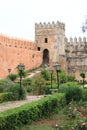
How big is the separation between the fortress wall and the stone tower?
2.73ft

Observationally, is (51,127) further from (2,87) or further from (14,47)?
(14,47)

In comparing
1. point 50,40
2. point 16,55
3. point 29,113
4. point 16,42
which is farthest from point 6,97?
point 50,40

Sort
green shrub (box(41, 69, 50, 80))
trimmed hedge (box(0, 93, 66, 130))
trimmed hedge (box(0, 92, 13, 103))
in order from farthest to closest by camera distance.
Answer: green shrub (box(41, 69, 50, 80)) → trimmed hedge (box(0, 92, 13, 103)) → trimmed hedge (box(0, 93, 66, 130))

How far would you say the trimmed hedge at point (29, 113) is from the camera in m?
12.2

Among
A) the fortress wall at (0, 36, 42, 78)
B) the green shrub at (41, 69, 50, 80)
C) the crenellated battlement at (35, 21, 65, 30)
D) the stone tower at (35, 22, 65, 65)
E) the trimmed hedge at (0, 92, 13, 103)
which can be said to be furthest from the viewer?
the crenellated battlement at (35, 21, 65, 30)

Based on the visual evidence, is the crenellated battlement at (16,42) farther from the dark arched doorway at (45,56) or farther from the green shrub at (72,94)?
the green shrub at (72,94)

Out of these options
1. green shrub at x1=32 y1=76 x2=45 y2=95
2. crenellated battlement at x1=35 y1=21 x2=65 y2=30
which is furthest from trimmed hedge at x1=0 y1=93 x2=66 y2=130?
crenellated battlement at x1=35 y1=21 x2=65 y2=30

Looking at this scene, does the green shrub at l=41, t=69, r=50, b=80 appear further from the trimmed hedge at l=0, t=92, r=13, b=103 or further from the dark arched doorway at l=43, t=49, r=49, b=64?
the trimmed hedge at l=0, t=92, r=13, b=103

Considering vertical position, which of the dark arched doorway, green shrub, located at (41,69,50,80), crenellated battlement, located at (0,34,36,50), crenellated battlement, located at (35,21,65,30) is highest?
crenellated battlement, located at (35,21,65,30)

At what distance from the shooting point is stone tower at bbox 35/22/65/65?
43781 millimetres

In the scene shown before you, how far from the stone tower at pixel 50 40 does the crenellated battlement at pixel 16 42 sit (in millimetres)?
1036

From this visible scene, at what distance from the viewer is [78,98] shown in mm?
19984

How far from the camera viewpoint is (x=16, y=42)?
40344mm

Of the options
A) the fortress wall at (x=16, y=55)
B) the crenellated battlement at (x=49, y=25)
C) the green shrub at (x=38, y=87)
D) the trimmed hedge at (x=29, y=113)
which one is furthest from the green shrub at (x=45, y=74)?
the trimmed hedge at (x=29, y=113)
